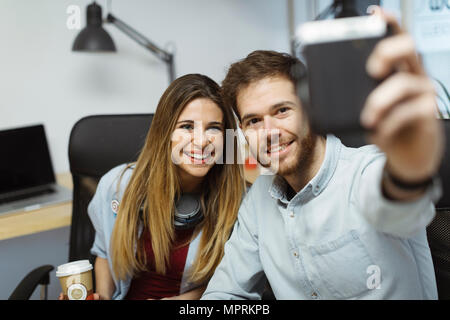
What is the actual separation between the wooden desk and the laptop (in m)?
0.03

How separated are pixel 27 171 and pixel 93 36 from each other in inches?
17.3

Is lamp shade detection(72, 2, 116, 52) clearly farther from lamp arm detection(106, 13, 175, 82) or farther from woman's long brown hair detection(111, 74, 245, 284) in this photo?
woman's long brown hair detection(111, 74, 245, 284)

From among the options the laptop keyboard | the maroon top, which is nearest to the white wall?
the laptop keyboard

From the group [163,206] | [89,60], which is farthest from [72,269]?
[89,60]

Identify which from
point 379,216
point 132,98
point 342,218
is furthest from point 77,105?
point 379,216

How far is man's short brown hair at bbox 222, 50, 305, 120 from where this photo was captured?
0.59 meters

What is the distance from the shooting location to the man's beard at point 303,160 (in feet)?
1.90

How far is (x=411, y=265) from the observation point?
548 mm

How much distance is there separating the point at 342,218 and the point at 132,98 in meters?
0.91

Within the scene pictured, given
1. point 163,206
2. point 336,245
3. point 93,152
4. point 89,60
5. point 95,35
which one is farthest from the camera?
point 89,60

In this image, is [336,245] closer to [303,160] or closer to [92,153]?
[303,160]

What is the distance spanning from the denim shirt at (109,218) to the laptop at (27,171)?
11.3 inches

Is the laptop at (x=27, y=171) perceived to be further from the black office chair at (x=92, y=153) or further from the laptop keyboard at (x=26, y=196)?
the black office chair at (x=92, y=153)

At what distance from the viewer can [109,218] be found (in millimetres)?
911
